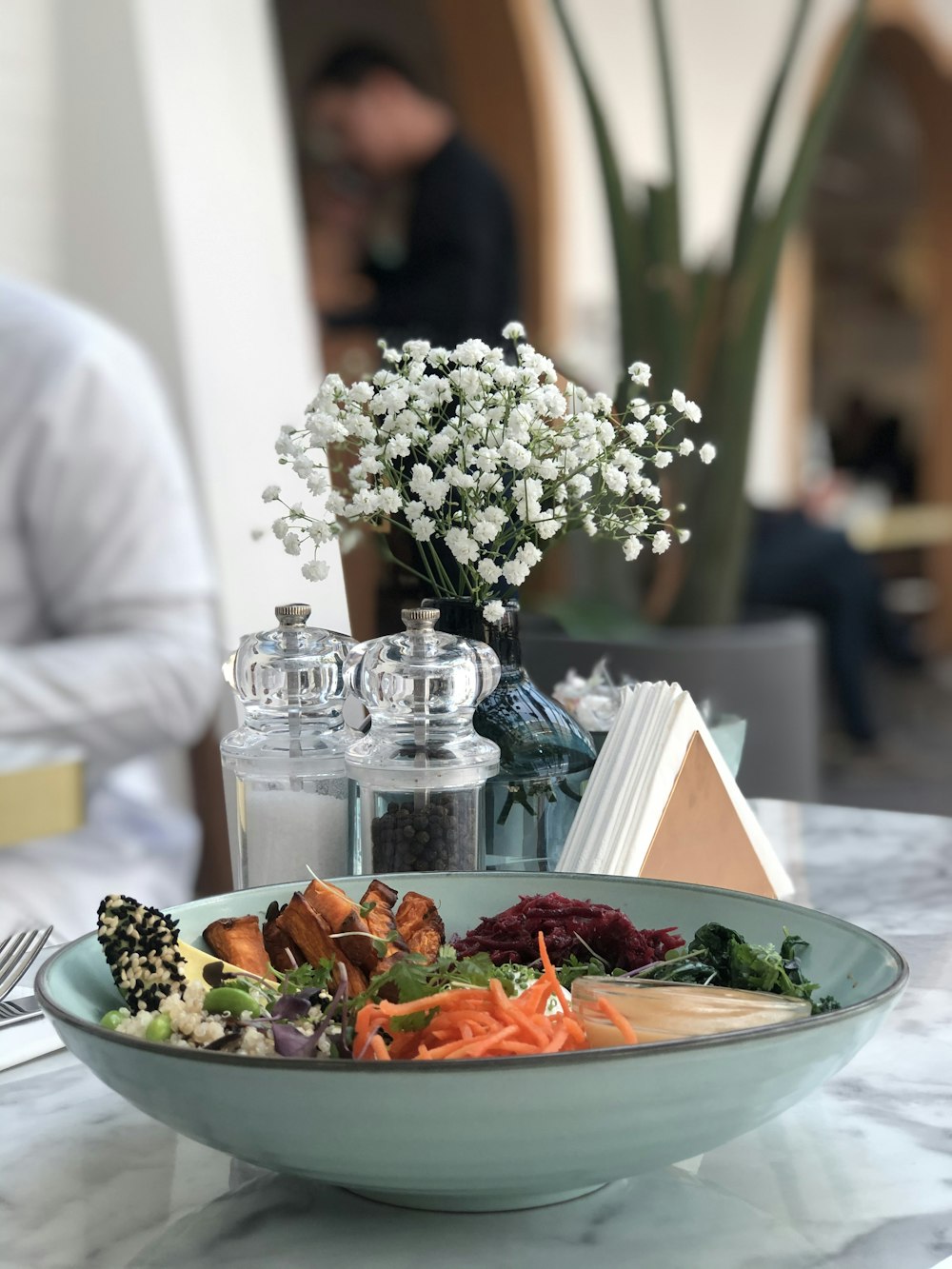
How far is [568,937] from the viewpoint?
0.74 m

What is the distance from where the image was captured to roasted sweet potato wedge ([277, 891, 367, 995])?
0.71 m

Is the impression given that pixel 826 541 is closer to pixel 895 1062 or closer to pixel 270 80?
pixel 270 80

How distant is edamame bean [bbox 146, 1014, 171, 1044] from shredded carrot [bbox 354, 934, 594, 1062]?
0.08m

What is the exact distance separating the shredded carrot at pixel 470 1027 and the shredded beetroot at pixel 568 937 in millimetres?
90

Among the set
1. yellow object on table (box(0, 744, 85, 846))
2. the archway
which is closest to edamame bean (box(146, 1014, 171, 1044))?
yellow object on table (box(0, 744, 85, 846))

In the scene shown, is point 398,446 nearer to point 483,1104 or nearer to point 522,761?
point 522,761

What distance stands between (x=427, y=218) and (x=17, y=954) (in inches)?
133

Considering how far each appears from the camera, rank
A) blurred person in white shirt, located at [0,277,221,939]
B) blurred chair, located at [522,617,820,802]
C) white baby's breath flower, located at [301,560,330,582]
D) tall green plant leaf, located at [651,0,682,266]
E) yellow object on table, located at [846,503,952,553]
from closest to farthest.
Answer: white baby's breath flower, located at [301,560,330,582] → blurred person in white shirt, located at [0,277,221,939] → tall green plant leaf, located at [651,0,682,266] → blurred chair, located at [522,617,820,802] → yellow object on table, located at [846,503,952,553]

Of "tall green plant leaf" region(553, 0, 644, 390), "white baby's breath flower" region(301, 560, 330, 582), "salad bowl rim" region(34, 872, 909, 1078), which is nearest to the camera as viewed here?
"salad bowl rim" region(34, 872, 909, 1078)

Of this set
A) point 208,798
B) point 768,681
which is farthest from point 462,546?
point 208,798

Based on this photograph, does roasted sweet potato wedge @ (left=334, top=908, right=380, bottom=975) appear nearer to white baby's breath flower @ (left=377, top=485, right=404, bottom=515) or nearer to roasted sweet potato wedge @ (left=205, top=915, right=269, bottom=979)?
roasted sweet potato wedge @ (left=205, top=915, right=269, bottom=979)

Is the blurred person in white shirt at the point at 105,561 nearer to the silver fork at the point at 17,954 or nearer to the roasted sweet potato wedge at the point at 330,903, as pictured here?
the silver fork at the point at 17,954

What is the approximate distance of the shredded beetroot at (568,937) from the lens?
0.73m

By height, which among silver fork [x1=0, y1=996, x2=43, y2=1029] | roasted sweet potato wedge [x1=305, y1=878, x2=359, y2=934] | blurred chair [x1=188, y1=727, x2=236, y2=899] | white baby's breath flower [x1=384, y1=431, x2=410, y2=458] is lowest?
blurred chair [x1=188, y1=727, x2=236, y2=899]
